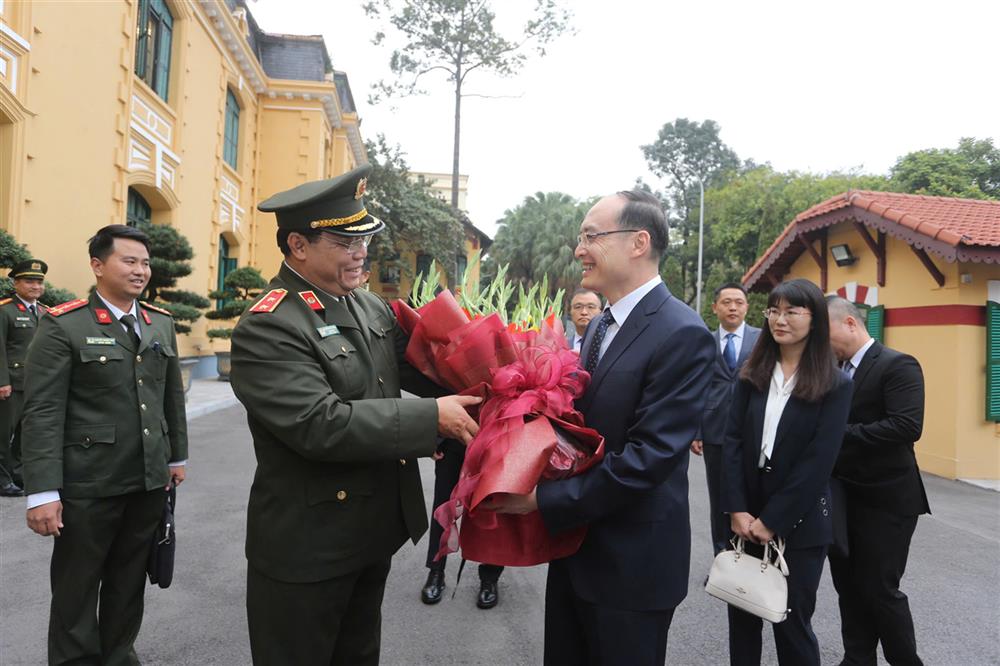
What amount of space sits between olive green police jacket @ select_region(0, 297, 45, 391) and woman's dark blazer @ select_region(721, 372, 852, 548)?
19.1 feet

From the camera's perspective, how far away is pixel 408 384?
7.29 feet

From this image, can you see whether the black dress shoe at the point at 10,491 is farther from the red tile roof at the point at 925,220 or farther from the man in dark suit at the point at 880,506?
the red tile roof at the point at 925,220

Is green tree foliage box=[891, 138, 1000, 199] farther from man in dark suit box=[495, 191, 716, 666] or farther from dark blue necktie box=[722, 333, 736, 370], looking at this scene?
man in dark suit box=[495, 191, 716, 666]

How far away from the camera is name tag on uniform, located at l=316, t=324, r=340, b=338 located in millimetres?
1834

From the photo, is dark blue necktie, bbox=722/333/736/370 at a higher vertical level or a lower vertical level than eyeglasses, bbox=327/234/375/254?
lower

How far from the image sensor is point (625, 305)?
6.40 ft

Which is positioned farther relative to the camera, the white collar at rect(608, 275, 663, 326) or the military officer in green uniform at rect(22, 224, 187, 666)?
the military officer in green uniform at rect(22, 224, 187, 666)

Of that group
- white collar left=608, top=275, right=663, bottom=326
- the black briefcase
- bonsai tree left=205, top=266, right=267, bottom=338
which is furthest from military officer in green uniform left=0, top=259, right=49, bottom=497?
bonsai tree left=205, top=266, right=267, bottom=338

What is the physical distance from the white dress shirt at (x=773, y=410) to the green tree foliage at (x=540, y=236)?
3227 centimetres

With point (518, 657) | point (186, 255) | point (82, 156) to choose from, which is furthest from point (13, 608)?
point (186, 255)

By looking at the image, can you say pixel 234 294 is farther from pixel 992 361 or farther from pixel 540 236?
Result: pixel 540 236

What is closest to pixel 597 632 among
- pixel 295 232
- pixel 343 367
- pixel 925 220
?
pixel 343 367

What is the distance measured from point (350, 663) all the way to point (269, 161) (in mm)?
19559

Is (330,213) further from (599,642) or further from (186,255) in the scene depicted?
(186,255)
